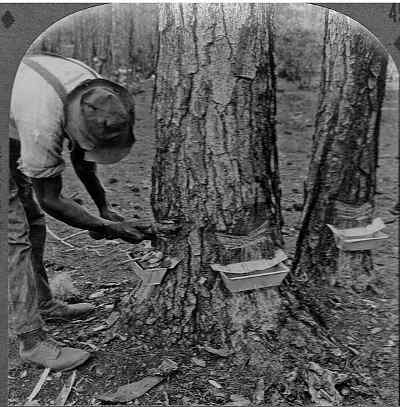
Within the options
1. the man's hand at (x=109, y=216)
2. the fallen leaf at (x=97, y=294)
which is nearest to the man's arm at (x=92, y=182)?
the man's hand at (x=109, y=216)

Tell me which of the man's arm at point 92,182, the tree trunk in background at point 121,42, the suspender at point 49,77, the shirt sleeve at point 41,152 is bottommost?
the man's arm at point 92,182

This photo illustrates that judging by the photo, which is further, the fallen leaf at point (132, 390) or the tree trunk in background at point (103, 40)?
the fallen leaf at point (132, 390)

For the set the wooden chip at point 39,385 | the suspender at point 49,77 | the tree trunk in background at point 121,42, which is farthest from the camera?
the wooden chip at point 39,385

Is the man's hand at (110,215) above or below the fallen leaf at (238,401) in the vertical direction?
above

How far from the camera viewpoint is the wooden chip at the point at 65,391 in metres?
2.56

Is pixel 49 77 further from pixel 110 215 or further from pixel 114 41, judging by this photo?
pixel 110 215

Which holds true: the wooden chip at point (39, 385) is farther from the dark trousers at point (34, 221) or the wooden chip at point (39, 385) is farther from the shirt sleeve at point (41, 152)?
the shirt sleeve at point (41, 152)

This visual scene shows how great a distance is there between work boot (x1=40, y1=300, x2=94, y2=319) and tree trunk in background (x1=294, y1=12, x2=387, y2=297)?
2.86 ft

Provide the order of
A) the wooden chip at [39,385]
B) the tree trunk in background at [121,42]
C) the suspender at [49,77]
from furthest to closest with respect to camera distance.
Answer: the wooden chip at [39,385]
the tree trunk in background at [121,42]
the suspender at [49,77]

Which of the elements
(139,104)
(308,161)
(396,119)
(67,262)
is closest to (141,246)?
(67,262)

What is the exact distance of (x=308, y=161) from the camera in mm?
2600

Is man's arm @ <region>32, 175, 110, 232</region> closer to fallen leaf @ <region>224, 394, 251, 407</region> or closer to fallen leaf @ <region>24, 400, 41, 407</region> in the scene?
fallen leaf @ <region>24, 400, 41, 407</region>

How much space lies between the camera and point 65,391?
8.43 ft

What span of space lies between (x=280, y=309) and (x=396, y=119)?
0.87 meters
